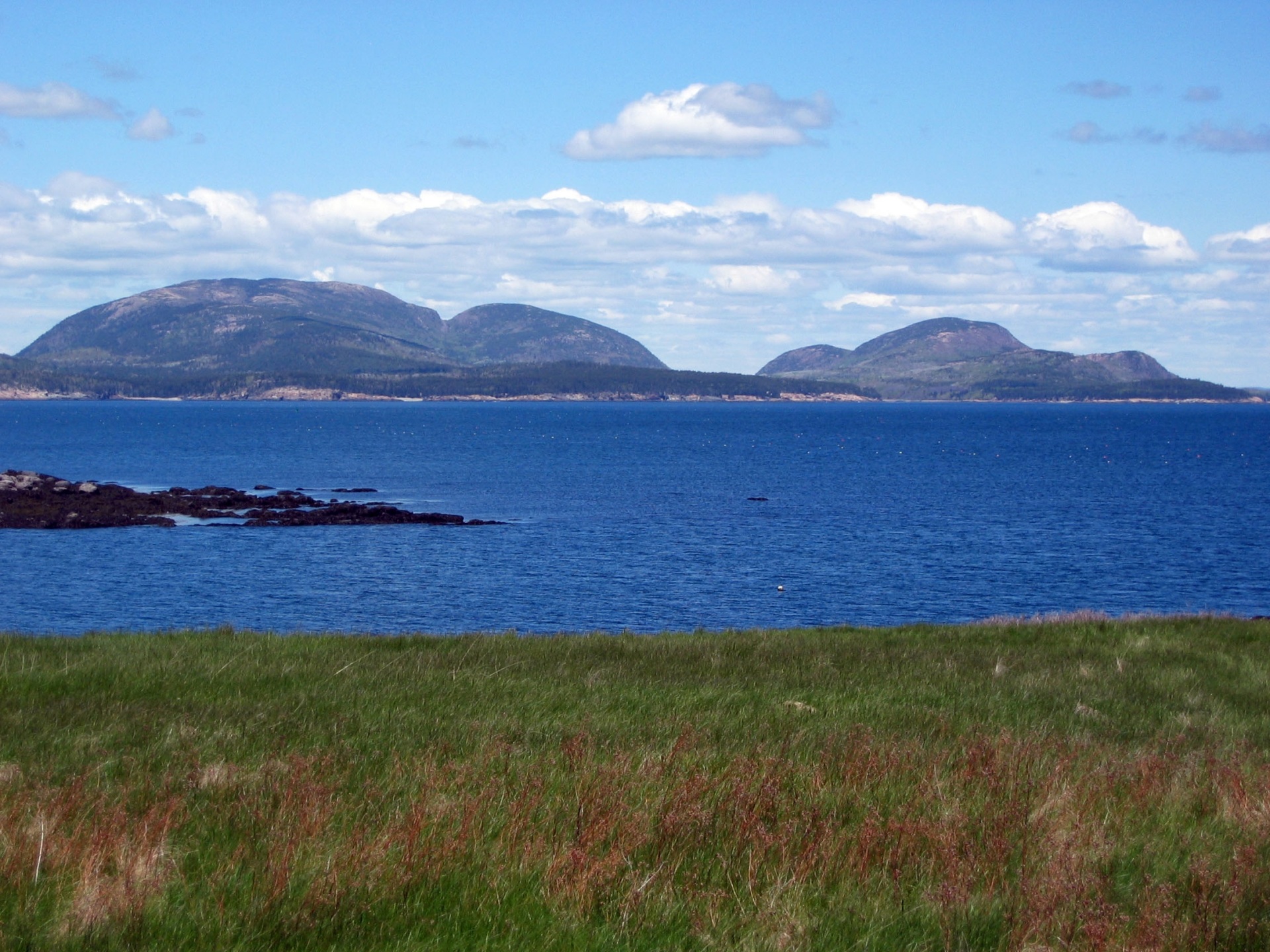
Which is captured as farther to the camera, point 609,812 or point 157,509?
point 157,509

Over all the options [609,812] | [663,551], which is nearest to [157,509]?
[663,551]

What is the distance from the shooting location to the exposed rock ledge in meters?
62.5

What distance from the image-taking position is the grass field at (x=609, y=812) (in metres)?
6.71

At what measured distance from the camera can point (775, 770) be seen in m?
9.77

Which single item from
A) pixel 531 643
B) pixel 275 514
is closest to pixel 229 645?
pixel 531 643

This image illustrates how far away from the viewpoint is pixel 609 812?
329 inches

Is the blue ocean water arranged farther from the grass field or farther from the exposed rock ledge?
the grass field

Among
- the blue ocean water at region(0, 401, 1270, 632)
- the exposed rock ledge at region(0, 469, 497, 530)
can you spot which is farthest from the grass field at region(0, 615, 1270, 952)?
the exposed rock ledge at region(0, 469, 497, 530)

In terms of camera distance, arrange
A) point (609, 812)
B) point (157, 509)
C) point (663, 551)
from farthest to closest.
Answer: point (157, 509) → point (663, 551) → point (609, 812)

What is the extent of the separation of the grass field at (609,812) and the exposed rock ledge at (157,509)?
166ft

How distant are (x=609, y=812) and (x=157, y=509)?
6574 centimetres

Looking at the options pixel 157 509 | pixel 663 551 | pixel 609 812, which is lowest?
pixel 663 551

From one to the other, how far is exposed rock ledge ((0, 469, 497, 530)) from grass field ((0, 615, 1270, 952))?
50459 mm

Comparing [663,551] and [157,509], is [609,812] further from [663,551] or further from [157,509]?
[157,509]
